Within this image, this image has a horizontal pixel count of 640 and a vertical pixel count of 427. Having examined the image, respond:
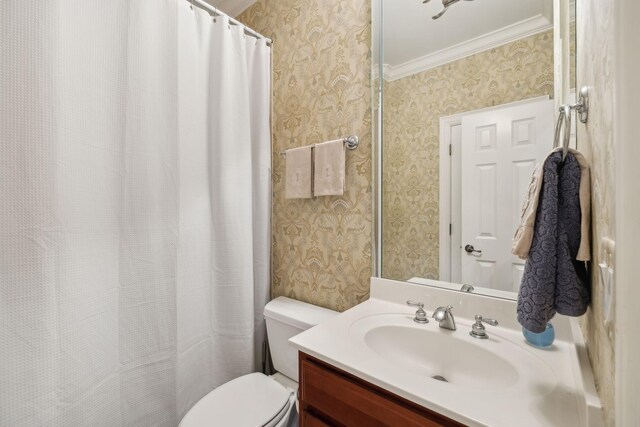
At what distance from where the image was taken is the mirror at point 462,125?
3.01 feet

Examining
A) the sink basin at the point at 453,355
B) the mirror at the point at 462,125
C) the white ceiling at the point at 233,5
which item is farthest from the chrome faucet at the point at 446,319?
the white ceiling at the point at 233,5

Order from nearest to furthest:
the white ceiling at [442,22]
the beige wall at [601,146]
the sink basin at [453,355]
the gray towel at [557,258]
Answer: the beige wall at [601,146] → the gray towel at [557,258] → the sink basin at [453,355] → the white ceiling at [442,22]

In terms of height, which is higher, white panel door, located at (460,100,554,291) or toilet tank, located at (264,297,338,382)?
white panel door, located at (460,100,554,291)

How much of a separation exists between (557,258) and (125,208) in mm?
1264

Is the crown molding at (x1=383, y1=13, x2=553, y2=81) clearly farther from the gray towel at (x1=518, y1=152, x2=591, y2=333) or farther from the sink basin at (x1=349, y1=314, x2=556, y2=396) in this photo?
the sink basin at (x1=349, y1=314, x2=556, y2=396)

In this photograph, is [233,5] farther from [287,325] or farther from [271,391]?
[271,391]

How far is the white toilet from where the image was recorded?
983mm

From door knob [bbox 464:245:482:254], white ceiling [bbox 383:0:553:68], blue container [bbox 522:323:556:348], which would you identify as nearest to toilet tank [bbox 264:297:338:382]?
door knob [bbox 464:245:482:254]

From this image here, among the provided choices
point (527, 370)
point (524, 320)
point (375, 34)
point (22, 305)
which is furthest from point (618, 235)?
point (22, 305)

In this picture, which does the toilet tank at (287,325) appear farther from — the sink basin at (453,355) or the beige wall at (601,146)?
the beige wall at (601,146)

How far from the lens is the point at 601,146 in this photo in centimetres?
46

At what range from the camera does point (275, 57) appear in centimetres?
161

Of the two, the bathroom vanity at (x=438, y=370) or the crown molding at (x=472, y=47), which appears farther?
the crown molding at (x=472, y=47)

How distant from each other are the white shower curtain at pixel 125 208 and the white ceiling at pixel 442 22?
679 millimetres
